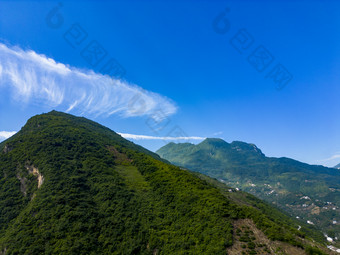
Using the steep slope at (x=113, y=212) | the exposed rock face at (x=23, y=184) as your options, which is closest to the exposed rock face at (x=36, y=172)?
the steep slope at (x=113, y=212)

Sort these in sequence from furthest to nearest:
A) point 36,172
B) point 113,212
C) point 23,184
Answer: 1. point 36,172
2. point 23,184
3. point 113,212

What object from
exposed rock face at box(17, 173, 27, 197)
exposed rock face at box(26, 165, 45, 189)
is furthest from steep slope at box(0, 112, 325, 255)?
exposed rock face at box(26, 165, 45, 189)

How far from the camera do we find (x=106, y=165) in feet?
214

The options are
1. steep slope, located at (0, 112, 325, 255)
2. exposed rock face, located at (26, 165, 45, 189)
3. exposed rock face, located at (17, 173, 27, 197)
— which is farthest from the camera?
exposed rock face, located at (17, 173, 27, 197)

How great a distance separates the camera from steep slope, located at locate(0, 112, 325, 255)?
3080cm

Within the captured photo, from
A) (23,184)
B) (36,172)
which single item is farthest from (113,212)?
(23,184)

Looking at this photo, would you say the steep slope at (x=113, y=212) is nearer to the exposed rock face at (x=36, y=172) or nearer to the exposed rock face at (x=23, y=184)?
the exposed rock face at (x=23, y=184)

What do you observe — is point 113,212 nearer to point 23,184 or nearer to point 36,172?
point 36,172

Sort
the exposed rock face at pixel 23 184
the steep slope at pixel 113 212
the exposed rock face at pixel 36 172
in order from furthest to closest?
the exposed rock face at pixel 23 184, the exposed rock face at pixel 36 172, the steep slope at pixel 113 212

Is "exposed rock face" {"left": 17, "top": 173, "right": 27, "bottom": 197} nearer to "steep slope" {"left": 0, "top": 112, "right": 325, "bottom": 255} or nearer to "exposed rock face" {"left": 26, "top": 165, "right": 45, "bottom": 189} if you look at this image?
"steep slope" {"left": 0, "top": 112, "right": 325, "bottom": 255}

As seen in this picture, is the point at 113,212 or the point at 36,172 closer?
the point at 113,212

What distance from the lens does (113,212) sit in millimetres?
44219

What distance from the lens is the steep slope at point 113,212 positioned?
3080 cm

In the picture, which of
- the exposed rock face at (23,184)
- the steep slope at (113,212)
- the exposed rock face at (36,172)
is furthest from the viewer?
the exposed rock face at (23,184)
